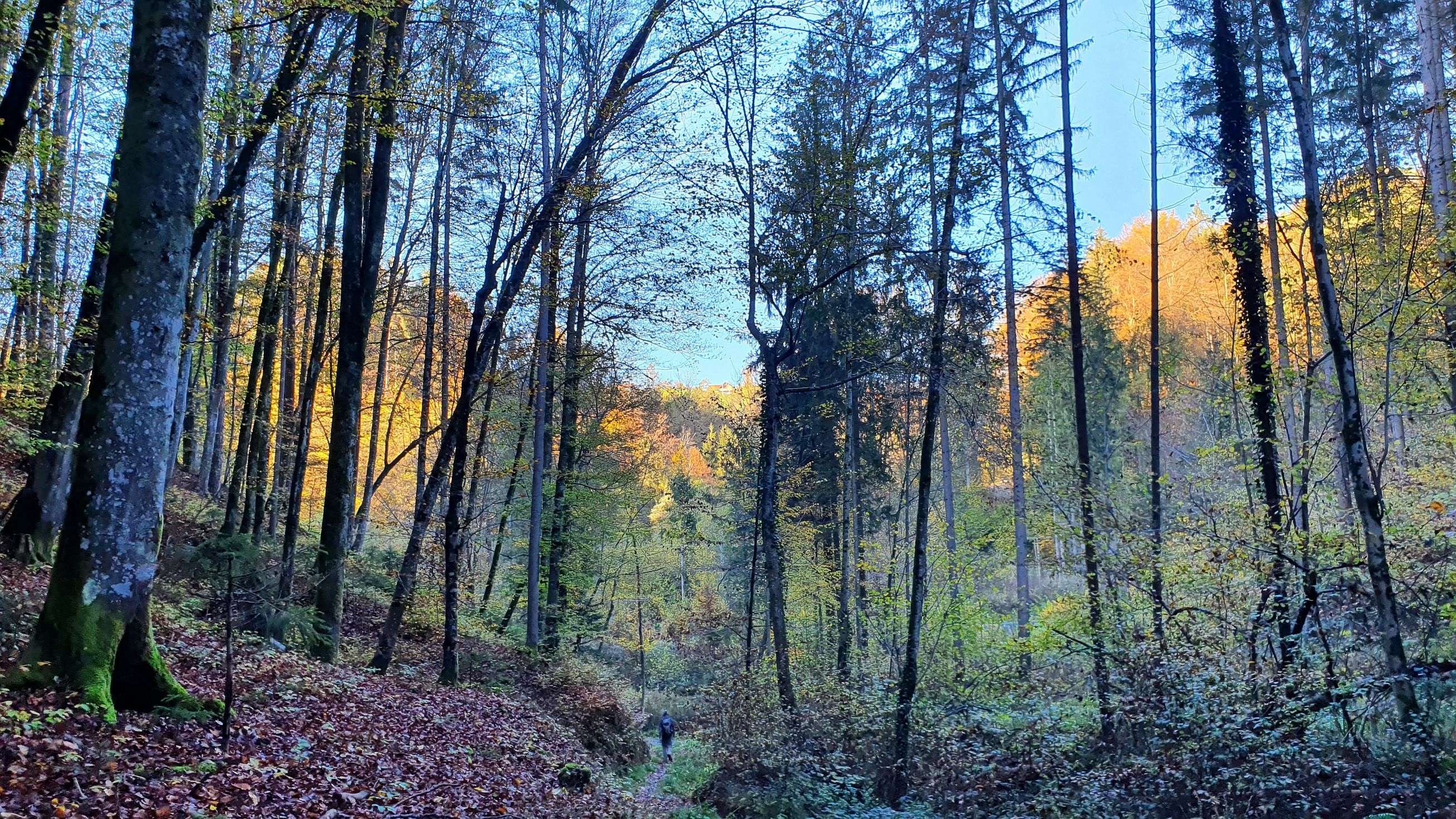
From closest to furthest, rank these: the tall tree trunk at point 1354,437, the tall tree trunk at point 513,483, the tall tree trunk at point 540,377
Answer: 1. the tall tree trunk at point 1354,437
2. the tall tree trunk at point 540,377
3. the tall tree trunk at point 513,483

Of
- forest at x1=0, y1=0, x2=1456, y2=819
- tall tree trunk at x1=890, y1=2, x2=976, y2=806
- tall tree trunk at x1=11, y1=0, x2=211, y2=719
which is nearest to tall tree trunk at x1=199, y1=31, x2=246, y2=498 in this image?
forest at x1=0, y1=0, x2=1456, y2=819

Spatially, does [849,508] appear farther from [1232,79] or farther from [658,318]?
[1232,79]

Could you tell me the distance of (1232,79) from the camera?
13977mm

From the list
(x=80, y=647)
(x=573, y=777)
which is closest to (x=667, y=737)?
(x=573, y=777)

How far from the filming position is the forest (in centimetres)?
542

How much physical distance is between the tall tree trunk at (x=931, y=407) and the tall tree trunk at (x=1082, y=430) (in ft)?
8.06

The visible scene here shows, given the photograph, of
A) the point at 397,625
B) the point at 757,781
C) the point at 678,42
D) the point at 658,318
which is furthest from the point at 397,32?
the point at 757,781

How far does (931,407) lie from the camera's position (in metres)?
11.3

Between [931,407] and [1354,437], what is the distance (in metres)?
5.40

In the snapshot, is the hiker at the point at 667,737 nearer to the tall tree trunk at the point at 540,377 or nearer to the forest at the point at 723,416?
the forest at the point at 723,416

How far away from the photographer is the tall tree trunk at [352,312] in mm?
10258

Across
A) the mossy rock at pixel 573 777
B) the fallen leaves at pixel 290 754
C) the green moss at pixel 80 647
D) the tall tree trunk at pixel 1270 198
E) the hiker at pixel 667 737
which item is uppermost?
the tall tree trunk at pixel 1270 198

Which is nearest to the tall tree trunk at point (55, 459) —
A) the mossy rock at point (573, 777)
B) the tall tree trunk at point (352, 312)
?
the tall tree trunk at point (352, 312)

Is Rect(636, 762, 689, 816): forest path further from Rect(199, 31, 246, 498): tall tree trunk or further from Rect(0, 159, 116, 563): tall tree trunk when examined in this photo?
Rect(199, 31, 246, 498): tall tree trunk
